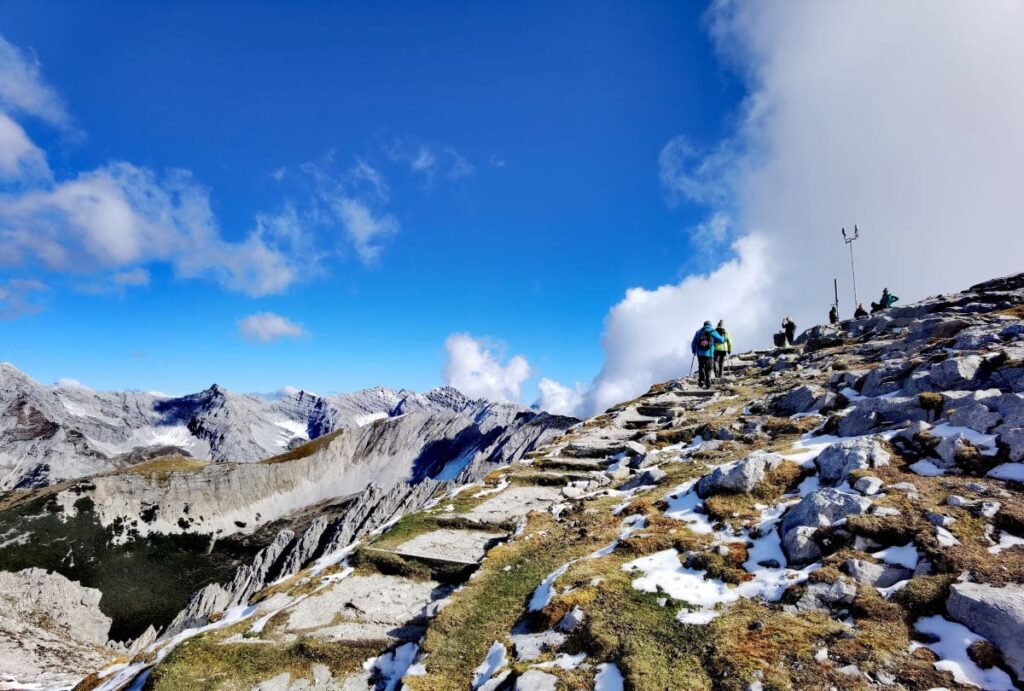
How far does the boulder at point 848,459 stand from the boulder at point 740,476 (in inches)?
54.8

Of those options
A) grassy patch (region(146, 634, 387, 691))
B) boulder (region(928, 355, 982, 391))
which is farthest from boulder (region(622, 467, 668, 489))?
grassy patch (region(146, 634, 387, 691))

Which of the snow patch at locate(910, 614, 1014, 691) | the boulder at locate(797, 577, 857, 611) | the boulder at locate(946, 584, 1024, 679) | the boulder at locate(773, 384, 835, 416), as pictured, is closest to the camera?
the snow patch at locate(910, 614, 1014, 691)

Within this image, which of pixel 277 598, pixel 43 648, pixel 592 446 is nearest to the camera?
pixel 277 598

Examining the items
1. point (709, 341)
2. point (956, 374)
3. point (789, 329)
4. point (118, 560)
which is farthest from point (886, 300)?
point (118, 560)

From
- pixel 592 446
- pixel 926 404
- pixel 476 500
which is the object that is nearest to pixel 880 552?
pixel 926 404

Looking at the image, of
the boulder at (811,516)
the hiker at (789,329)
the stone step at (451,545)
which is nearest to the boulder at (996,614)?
the boulder at (811,516)

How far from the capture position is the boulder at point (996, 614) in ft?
24.9

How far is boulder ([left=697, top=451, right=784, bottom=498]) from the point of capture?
16.1m

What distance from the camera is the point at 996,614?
8.05 meters

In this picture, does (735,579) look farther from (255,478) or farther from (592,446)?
(255,478)

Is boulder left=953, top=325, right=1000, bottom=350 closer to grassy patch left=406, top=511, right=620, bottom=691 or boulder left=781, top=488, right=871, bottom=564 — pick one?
boulder left=781, top=488, right=871, bottom=564

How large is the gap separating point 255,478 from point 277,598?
176570 mm

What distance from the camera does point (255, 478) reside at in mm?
171375

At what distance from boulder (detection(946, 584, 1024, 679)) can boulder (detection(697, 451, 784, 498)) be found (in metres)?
7.32
